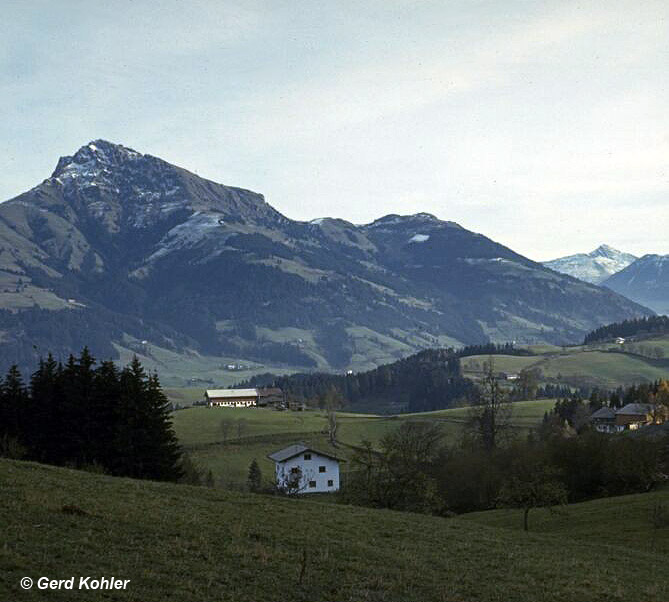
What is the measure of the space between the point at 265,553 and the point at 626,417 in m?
172

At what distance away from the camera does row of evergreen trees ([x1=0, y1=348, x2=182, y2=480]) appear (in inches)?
2530

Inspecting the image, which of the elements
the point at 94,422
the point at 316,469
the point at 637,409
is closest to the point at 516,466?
the point at 316,469

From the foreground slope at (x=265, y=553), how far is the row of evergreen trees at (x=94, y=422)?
61.9 feet

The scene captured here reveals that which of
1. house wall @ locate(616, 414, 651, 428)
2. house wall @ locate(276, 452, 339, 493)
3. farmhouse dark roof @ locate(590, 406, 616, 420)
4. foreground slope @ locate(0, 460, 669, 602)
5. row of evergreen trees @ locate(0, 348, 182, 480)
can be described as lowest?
house wall @ locate(276, 452, 339, 493)

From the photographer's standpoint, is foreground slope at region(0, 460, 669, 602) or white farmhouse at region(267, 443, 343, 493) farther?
white farmhouse at region(267, 443, 343, 493)

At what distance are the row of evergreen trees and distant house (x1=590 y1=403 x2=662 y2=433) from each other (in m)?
135

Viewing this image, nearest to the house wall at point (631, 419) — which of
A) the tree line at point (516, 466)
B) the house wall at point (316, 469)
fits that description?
the house wall at point (316, 469)

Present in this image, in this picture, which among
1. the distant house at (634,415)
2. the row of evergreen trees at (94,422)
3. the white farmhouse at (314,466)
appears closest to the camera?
the row of evergreen trees at (94,422)

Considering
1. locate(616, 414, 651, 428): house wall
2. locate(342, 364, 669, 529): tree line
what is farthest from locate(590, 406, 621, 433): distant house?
locate(342, 364, 669, 529): tree line

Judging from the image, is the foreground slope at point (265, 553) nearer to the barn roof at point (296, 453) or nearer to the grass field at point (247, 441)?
the grass field at point (247, 441)

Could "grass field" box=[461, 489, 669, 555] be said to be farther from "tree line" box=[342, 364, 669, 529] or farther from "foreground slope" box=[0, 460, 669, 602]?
"foreground slope" box=[0, 460, 669, 602]

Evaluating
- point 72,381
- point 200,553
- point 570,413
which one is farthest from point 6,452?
point 570,413

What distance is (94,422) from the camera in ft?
213

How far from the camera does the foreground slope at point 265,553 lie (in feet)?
81.4
